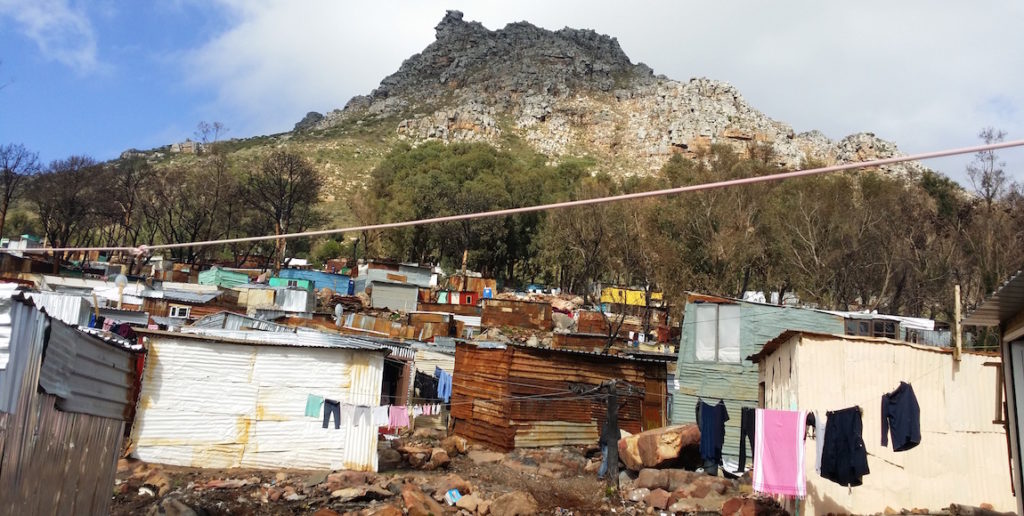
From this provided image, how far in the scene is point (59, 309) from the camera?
65.5ft

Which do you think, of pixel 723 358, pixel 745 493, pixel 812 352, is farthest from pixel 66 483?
pixel 723 358

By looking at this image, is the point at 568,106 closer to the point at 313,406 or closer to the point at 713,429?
the point at 313,406

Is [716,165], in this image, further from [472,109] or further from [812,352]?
[472,109]

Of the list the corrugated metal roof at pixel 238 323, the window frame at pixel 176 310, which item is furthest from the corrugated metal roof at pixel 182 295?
the corrugated metal roof at pixel 238 323

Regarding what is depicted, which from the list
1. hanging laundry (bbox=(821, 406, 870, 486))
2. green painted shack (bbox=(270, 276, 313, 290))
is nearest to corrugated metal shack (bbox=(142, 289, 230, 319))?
green painted shack (bbox=(270, 276, 313, 290))

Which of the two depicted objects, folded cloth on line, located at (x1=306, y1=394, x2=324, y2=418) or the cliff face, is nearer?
folded cloth on line, located at (x1=306, y1=394, x2=324, y2=418)

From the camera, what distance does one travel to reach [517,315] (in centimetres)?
4047

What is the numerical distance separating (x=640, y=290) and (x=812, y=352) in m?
35.0

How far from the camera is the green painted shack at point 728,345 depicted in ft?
71.2

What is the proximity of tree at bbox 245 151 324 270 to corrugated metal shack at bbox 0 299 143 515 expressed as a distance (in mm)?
43498

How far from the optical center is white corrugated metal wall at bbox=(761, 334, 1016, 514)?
14078mm

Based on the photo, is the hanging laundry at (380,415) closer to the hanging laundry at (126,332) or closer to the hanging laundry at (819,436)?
the hanging laundry at (126,332)

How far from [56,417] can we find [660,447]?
14.2 m

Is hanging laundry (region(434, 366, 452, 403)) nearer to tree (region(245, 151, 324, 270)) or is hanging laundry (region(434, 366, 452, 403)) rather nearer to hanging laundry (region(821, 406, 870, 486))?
hanging laundry (region(821, 406, 870, 486))
